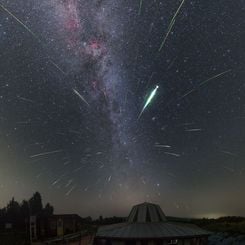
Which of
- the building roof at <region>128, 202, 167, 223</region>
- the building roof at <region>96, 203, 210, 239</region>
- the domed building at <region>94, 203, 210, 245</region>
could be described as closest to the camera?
the domed building at <region>94, 203, 210, 245</region>

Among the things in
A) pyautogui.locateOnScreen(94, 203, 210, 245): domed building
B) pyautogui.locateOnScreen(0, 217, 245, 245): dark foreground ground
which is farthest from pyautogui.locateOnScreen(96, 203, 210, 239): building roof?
pyautogui.locateOnScreen(0, 217, 245, 245): dark foreground ground

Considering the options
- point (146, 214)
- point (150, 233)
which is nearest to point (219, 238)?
Answer: point (146, 214)

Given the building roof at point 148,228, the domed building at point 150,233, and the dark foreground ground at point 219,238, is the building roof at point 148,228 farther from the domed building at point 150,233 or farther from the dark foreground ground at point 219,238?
the dark foreground ground at point 219,238

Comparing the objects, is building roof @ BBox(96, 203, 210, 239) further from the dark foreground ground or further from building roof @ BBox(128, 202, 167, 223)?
the dark foreground ground

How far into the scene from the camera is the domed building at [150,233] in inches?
1526

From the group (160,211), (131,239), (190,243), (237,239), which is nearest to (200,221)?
(237,239)

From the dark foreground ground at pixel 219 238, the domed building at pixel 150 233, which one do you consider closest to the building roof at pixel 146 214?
the domed building at pixel 150 233

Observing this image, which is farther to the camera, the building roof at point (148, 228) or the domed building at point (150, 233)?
the building roof at point (148, 228)

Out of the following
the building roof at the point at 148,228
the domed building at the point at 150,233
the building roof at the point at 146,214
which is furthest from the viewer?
the building roof at the point at 146,214

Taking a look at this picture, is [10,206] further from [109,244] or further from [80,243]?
[109,244]

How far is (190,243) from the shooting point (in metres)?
41.2

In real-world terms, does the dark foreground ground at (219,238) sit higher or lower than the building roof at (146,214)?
lower

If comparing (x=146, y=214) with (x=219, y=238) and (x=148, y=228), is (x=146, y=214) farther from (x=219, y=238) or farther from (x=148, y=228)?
(x=219, y=238)

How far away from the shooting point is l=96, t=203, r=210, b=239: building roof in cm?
3944
